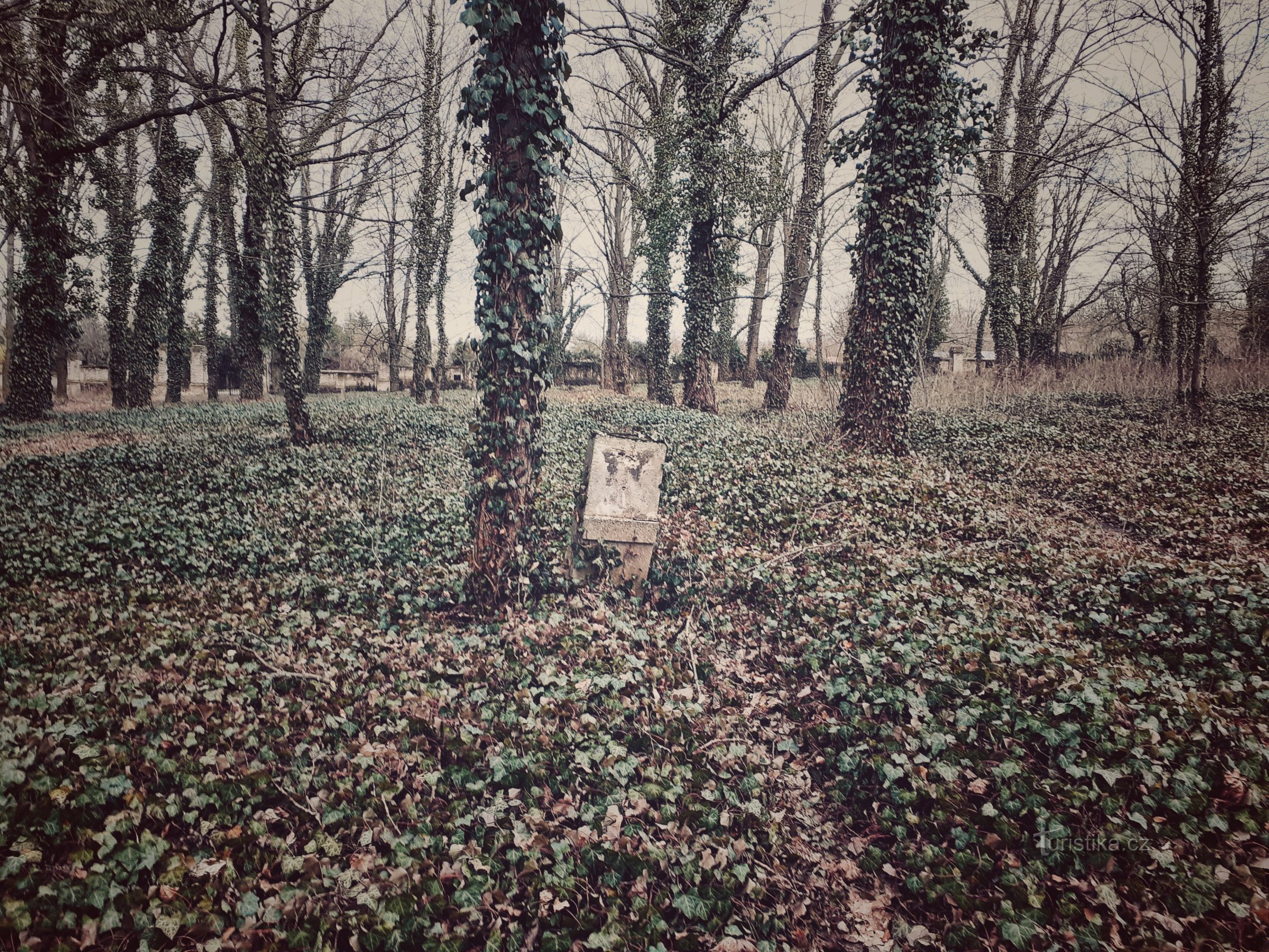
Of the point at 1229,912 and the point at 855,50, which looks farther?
the point at 855,50

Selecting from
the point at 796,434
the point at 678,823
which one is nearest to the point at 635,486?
the point at 678,823

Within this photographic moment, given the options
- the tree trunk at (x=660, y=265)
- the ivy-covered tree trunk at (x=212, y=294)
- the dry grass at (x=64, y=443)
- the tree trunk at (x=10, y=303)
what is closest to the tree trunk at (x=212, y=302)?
the ivy-covered tree trunk at (x=212, y=294)

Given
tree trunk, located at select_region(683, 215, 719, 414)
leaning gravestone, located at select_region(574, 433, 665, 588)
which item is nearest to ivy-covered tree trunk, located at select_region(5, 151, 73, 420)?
tree trunk, located at select_region(683, 215, 719, 414)

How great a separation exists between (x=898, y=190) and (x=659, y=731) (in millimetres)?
8682

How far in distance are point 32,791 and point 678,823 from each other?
10.7 ft

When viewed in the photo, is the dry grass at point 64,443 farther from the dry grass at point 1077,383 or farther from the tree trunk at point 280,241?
the dry grass at point 1077,383

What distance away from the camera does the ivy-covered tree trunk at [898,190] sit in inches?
324

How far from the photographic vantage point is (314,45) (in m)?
14.2

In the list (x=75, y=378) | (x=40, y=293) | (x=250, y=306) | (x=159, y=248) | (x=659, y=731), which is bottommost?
(x=659, y=731)

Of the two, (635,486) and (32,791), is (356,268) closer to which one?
Result: (635,486)

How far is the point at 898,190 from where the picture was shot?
8.48m

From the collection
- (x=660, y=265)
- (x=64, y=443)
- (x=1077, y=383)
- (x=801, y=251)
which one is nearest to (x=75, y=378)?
(x=64, y=443)

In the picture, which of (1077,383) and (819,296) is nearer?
(1077,383)

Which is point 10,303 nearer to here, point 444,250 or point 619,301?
point 444,250
